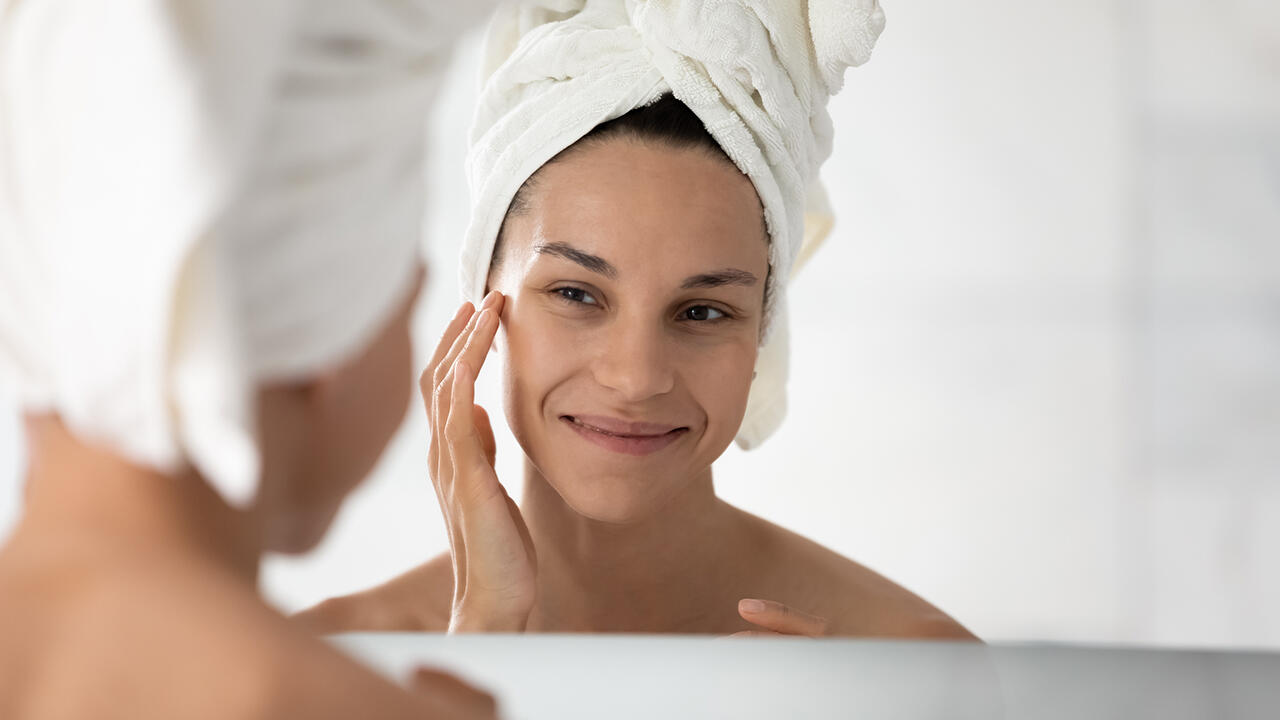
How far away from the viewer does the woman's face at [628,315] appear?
39.8 inches

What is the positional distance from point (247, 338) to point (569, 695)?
1.50 ft

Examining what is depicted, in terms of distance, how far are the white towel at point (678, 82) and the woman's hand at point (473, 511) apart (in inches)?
4.3

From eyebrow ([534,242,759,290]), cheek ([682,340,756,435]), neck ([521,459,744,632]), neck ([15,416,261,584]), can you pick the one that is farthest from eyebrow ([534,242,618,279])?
neck ([15,416,261,584])

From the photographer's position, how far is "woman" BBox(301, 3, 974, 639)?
1.02m

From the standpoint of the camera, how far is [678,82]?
1.02 metres

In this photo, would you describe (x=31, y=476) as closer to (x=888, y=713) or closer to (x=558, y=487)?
(x=888, y=713)

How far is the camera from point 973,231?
1.44 metres

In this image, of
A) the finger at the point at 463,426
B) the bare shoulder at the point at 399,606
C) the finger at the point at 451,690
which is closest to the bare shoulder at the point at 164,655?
the finger at the point at 451,690

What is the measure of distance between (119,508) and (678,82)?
759 millimetres

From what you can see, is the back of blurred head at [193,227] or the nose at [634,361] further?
the nose at [634,361]

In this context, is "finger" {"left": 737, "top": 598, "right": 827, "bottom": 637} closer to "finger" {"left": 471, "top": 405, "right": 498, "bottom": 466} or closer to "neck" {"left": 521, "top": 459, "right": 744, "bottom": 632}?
"neck" {"left": 521, "top": 459, "right": 744, "bottom": 632}

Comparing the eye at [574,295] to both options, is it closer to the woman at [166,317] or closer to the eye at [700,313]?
the eye at [700,313]

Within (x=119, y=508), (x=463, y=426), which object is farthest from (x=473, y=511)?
(x=119, y=508)

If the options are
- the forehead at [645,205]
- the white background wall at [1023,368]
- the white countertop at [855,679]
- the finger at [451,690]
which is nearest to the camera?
the finger at [451,690]
